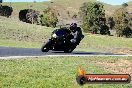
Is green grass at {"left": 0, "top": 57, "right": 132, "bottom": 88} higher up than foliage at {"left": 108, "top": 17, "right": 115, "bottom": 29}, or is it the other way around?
green grass at {"left": 0, "top": 57, "right": 132, "bottom": 88}

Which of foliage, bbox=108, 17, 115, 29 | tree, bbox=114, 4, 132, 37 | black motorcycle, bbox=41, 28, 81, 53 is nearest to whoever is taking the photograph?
black motorcycle, bbox=41, 28, 81, 53

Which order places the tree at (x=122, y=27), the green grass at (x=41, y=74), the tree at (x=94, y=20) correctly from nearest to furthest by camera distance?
the green grass at (x=41, y=74)
the tree at (x=94, y=20)
the tree at (x=122, y=27)

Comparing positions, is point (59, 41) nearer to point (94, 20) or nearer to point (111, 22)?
point (94, 20)

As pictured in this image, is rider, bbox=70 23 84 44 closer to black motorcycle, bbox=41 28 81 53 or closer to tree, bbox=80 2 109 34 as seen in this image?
black motorcycle, bbox=41 28 81 53

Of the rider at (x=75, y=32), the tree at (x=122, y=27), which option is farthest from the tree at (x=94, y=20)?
the rider at (x=75, y=32)

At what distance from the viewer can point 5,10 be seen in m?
170

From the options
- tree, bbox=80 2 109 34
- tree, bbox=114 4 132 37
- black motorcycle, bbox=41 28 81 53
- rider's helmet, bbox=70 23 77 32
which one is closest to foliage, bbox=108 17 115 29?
tree, bbox=114 4 132 37

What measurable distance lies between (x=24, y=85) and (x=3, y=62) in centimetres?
507

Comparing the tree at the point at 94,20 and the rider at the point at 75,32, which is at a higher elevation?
the rider at the point at 75,32

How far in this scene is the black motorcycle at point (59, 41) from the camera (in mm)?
27047

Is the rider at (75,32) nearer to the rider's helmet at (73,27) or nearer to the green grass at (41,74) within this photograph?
the rider's helmet at (73,27)

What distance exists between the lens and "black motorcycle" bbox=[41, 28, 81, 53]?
27047mm

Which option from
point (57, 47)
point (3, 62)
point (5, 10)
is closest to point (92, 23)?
point (5, 10)

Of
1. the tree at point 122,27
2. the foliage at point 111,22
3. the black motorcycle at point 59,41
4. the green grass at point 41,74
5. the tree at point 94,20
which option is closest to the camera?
the green grass at point 41,74
